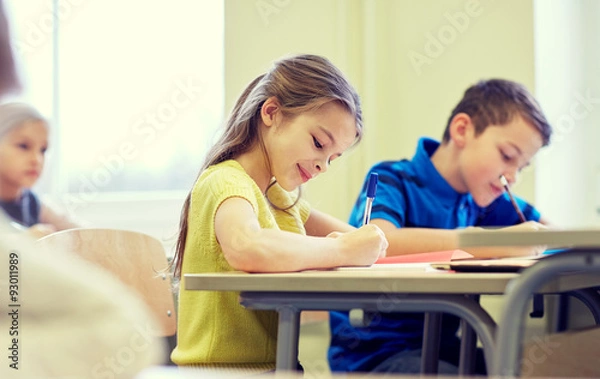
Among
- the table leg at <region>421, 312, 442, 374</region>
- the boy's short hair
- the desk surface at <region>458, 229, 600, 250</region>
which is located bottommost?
the table leg at <region>421, 312, 442, 374</region>

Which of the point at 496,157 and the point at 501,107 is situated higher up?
the point at 501,107

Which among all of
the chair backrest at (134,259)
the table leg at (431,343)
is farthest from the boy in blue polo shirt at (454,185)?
the chair backrest at (134,259)

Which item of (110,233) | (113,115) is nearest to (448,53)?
(113,115)

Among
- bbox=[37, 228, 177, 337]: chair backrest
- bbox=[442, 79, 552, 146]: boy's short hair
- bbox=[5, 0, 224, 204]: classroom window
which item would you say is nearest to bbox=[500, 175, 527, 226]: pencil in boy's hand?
bbox=[442, 79, 552, 146]: boy's short hair

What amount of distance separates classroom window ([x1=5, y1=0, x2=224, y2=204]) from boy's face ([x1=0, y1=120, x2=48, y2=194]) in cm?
28

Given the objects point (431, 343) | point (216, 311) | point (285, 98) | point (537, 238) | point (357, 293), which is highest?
point (285, 98)

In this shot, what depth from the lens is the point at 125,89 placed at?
119 inches

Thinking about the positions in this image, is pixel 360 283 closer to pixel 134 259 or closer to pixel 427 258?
pixel 427 258

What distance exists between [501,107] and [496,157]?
0.49ft

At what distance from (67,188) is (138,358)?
2757 millimetres

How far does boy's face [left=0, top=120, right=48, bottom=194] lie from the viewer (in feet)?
8.49

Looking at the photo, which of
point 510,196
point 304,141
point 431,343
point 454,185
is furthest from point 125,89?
point 431,343

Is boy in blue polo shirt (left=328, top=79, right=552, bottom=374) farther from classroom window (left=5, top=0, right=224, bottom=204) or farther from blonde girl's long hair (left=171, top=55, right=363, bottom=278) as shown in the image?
classroom window (left=5, top=0, right=224, bottom=204)

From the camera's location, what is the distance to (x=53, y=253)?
12.2 inches
